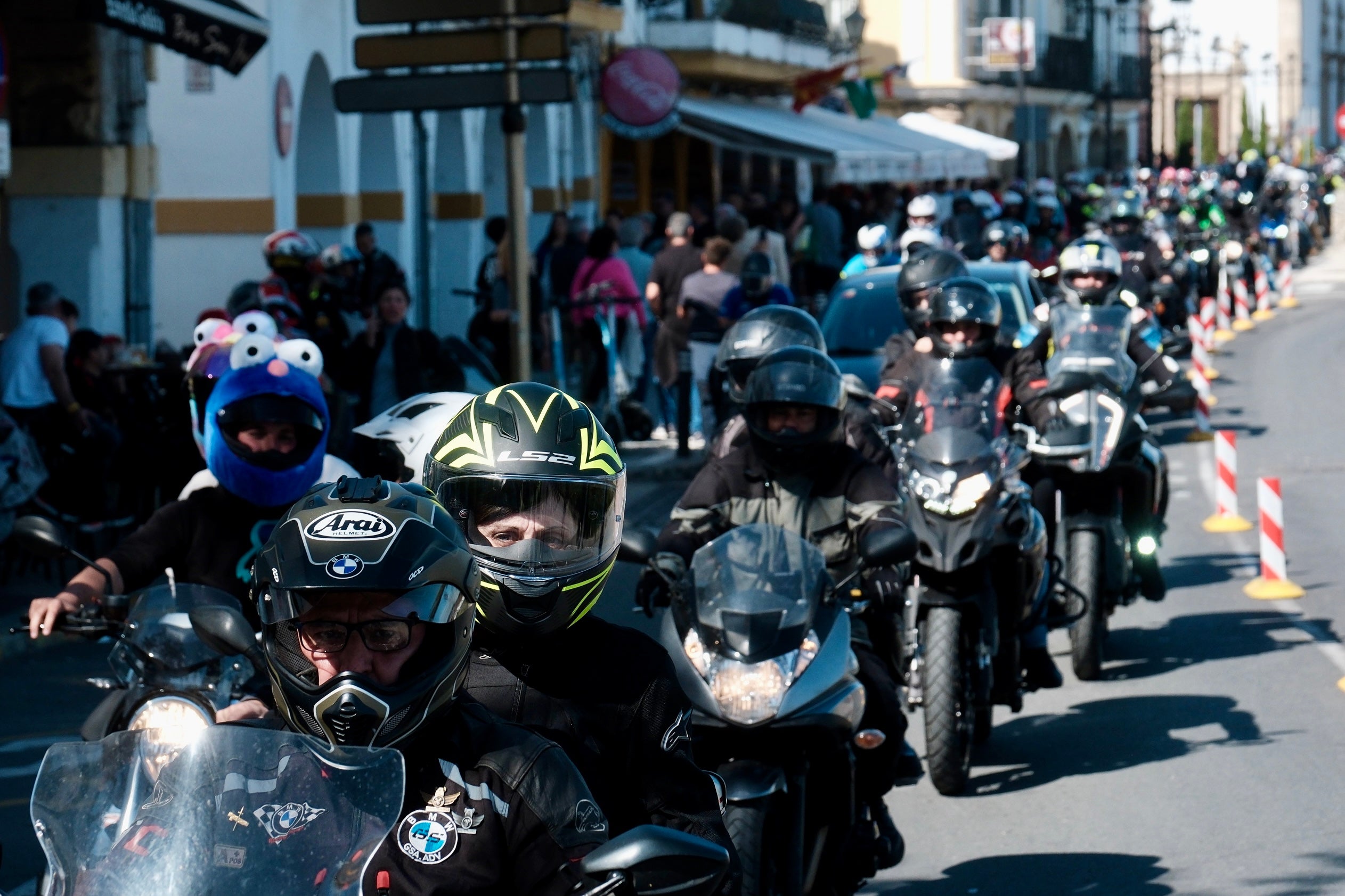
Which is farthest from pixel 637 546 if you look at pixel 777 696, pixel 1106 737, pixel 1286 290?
pixel 1286 290

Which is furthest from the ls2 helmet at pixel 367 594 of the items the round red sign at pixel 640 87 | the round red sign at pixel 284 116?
the round red sign at pixel 640 87

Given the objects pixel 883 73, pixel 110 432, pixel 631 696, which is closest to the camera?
pixel 631 696

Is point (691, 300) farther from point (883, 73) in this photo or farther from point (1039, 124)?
point (1039, 124)

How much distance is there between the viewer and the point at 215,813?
2.42 m

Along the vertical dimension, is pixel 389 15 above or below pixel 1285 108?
below

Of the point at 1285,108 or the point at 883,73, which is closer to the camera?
the point at 883,73

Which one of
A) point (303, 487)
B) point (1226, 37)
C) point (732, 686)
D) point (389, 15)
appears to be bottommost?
point (732, 686)

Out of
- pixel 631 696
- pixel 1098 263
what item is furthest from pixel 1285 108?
pixel 631 696

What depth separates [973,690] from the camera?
292 inches

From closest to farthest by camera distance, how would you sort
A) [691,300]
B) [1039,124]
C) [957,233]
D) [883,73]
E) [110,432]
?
[110,432] → [691,300] → [957,233] → [883,73] → [1039,124]

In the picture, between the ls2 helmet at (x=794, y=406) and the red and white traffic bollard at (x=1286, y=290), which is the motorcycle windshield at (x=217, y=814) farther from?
the red and white traffic bollard at (x=1286, y=290)

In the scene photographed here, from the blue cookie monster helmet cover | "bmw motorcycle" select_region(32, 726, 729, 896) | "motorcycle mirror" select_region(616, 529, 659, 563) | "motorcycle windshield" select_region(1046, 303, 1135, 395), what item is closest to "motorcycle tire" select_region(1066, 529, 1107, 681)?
"motorcycle windshield" select_region(1046, 303, 1135, 395)

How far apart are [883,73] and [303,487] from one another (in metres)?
34.7

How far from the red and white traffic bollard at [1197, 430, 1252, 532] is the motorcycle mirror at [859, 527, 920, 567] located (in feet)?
24.2
